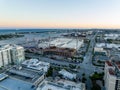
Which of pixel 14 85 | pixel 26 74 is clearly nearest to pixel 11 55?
pixel 26 74

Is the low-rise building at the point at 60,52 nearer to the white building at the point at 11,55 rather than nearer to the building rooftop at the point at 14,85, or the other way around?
the white building at the point at 11,55

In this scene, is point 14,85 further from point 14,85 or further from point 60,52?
point 60,52

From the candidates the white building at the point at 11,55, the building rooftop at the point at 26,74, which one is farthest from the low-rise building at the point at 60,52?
the building rooftop at the point at 26,74

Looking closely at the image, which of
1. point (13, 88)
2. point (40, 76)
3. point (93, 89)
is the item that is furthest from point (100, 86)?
point (13, 88)

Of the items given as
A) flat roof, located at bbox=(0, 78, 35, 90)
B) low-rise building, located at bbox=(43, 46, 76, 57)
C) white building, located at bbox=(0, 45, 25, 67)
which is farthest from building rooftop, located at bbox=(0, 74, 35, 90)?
low-rise building, located at bbox=(43, 46, 76, 57)

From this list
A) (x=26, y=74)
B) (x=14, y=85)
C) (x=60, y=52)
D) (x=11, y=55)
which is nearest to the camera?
(x=14, y=85)

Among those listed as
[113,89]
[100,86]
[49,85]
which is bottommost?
[100,86]

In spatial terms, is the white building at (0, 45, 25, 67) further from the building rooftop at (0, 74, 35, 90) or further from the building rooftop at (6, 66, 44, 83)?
the building rooftop at (0, 74, 35, 90)

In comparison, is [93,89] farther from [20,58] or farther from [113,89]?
[20,58]
